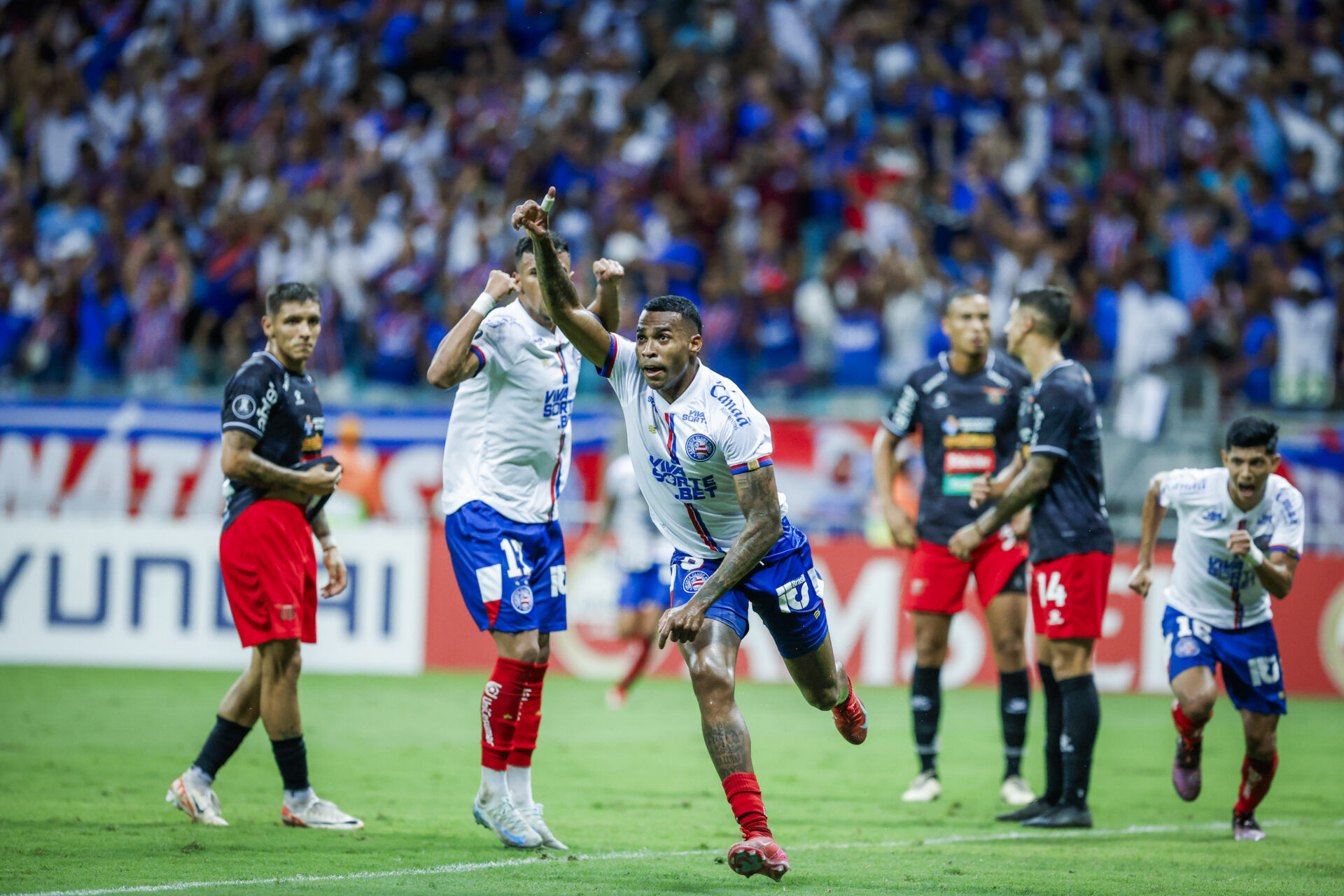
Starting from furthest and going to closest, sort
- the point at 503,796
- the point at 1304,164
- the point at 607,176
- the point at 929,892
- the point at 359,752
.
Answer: the point at 607,176, the point at 1304,164, the point at 359,752, the point at 503,796, the point at 929,892

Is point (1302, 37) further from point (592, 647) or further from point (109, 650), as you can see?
point (109, 650)

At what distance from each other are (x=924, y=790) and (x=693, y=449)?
3455 millimetres

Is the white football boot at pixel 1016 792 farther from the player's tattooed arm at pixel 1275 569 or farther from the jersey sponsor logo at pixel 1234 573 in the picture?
the player's tattooed arm at pixel 1275 569

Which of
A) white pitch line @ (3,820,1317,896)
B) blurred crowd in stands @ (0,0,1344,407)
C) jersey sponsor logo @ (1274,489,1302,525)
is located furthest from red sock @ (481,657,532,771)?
blurred crowd in stands @ (0,0,1344,407)

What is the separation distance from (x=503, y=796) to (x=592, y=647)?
8007 millimetres

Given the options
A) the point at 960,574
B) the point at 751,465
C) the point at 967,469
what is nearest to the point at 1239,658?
the point at 960,574

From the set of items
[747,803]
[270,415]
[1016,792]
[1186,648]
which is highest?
[270,415]

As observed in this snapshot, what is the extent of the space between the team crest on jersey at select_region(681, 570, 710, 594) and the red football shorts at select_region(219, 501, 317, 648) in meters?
2.11

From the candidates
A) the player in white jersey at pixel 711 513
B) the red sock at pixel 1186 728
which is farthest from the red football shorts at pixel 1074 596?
the player in white jersey at pixel 711 513

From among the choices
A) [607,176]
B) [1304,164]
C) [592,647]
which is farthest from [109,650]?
[1304,164]

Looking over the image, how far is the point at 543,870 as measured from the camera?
6035 millimetres

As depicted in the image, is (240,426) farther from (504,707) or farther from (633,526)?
(633,526)

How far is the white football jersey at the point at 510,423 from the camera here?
7.04 m

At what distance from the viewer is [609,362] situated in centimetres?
632
